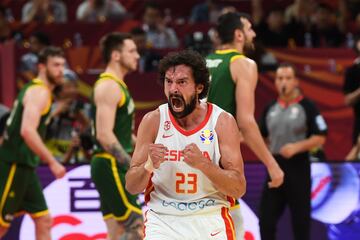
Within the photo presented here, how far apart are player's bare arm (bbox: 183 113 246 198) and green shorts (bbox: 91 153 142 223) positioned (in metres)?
2.69

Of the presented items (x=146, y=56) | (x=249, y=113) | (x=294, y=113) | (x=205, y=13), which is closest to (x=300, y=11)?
(x=205, y=13)

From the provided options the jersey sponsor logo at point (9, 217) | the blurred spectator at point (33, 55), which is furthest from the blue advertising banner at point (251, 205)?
the blurred spectator at point (33, 55)

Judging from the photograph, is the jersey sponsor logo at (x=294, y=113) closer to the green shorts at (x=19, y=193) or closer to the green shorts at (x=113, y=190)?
the green shorts at (x=113, y=190)

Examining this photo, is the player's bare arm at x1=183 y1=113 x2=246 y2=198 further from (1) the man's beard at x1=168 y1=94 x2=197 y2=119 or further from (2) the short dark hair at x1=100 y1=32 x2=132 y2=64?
(2) the short dark hair at x1=100 y1=32 x2=132 y2=64

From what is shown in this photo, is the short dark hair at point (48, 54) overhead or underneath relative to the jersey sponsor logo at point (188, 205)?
overhead

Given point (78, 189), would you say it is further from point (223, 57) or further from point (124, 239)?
point (223, 57)

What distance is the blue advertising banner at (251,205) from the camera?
30.5 ft

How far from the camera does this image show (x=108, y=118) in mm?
7758

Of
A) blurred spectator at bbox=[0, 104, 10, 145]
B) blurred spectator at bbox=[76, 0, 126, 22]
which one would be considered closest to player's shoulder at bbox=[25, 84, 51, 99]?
blurred spectator at bbox=[0, 104, 10, 145]

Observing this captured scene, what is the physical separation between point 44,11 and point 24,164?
19.8 ft

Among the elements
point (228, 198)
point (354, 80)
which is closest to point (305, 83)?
point (354, 80)

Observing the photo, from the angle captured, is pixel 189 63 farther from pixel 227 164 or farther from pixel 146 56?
pixel 146 56

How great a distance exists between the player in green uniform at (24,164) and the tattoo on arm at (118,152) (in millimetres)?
947

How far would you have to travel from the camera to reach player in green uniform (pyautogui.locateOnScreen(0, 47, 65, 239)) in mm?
8562
